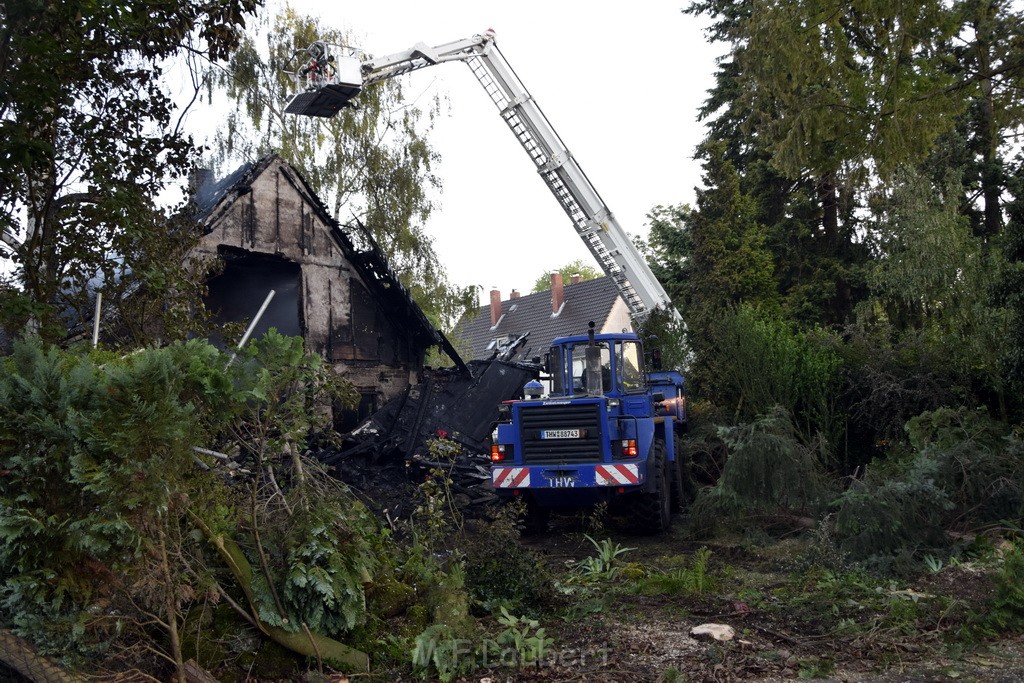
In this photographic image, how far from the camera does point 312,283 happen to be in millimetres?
20016

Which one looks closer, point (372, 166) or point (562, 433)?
point (562, 433)

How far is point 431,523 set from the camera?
8297 mm

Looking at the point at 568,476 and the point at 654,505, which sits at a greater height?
the point at 568,476

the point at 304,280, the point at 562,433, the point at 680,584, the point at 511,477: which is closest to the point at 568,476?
the point at 562,433

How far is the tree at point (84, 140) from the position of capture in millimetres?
7902

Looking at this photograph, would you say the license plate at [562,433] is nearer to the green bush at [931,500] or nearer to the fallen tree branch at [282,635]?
the green bush at [931,500]

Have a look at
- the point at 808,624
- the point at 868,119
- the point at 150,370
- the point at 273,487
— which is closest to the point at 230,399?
the point at 150,370

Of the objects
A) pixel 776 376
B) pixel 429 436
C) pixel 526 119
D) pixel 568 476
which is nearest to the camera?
pixel 568 476

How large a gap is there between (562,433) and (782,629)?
16.4 ft

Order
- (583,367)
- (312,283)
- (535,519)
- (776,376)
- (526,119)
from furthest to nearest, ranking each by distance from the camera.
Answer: (526,119) < (312,283) < (776,376) < (583,367) < (535,519)

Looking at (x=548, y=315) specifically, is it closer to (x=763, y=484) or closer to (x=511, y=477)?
(x=511, y=477)

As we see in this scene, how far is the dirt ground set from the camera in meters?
5.94

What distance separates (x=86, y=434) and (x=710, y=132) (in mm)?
24357

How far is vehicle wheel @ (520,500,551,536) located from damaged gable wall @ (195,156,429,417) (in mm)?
7474
